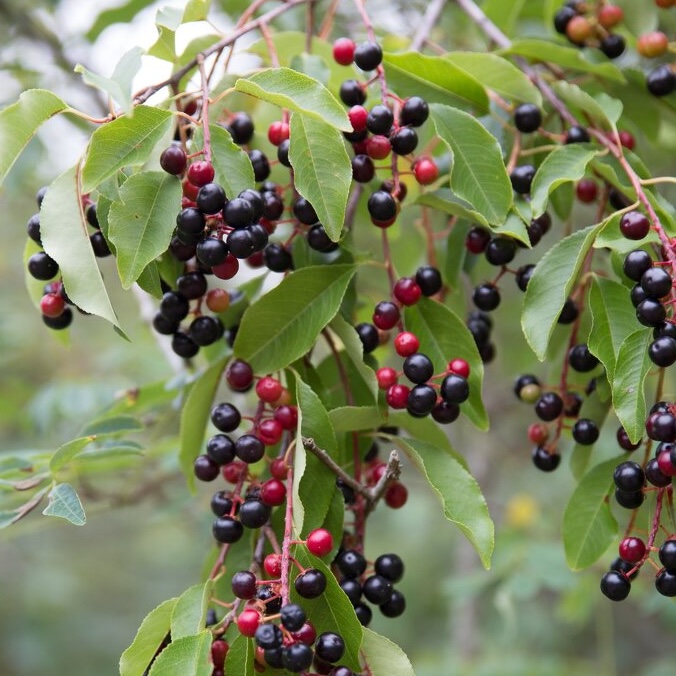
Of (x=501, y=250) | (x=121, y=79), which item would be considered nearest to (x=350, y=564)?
(x=501, y=250)

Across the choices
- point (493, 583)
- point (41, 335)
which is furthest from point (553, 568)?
point (41, 335)

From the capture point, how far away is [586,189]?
70.0 inches

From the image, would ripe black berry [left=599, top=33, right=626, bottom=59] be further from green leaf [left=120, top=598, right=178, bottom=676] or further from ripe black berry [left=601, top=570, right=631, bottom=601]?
green leaf [left=120, top=598, right=178, bottom=676]

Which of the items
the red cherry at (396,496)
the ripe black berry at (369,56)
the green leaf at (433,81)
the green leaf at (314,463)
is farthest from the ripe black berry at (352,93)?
the red cherry at (396,496)

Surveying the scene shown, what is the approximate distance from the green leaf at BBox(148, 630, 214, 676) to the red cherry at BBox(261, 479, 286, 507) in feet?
0.75

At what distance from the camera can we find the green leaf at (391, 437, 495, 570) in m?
1.30

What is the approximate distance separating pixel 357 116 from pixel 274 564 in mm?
687

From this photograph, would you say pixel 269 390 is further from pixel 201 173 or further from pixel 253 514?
pixel 201 173

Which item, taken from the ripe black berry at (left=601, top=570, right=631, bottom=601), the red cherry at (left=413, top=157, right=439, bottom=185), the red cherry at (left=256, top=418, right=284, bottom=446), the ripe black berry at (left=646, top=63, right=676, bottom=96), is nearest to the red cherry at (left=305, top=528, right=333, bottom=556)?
the red cherry at (left=256, top=418, right=284, bottom=446)

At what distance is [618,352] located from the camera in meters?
1.26

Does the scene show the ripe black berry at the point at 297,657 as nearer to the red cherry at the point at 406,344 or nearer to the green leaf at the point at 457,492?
the green leaf at the point at 457,492

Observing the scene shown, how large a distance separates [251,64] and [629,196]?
1.57 meters

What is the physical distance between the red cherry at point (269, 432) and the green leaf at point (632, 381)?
1.72 feet

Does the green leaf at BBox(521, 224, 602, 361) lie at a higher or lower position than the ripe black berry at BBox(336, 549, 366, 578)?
higher
